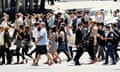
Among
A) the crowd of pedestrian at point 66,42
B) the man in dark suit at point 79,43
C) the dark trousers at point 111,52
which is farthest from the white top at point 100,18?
the dark trousers at point 111,52

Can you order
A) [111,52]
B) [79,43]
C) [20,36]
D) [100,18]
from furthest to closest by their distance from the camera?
1. [100,18]
2. [20,36]
3. [79,43]
4. [111,52]

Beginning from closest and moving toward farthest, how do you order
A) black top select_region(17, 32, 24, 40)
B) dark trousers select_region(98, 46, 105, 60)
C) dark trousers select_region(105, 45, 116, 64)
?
dark trousers select_region(105, 45, 116, 64)
black top select_region(17, 32, 24, 40)
dark trousers select_region(98, 46, 105, 60)

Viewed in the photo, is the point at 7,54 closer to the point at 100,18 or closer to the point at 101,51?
the point at 101,51

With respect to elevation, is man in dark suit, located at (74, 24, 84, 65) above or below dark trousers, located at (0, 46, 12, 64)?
above

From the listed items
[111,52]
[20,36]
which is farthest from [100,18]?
[111,52]

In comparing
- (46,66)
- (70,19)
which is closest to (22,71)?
(46,66)

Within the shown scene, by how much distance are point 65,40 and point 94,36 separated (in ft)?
4.80

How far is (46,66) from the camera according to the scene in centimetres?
2214

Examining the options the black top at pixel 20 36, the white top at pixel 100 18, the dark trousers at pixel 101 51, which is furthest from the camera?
the white top at pixel 100 18

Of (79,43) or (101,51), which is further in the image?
(101,51)

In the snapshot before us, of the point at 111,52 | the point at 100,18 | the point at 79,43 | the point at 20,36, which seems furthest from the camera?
the point at 100,18

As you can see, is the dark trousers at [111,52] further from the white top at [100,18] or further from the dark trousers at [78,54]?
the white top at [100,18]

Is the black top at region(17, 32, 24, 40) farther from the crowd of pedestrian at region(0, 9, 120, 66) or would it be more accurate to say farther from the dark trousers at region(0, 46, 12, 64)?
the dark trousers at region(0, 46, 12, 64)

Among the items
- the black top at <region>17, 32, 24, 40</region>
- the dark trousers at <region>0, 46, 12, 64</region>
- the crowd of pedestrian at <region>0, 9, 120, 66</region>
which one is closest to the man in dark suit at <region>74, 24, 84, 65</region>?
the crowd of pedestrian at <region>0, 9, 120, 66</region>
